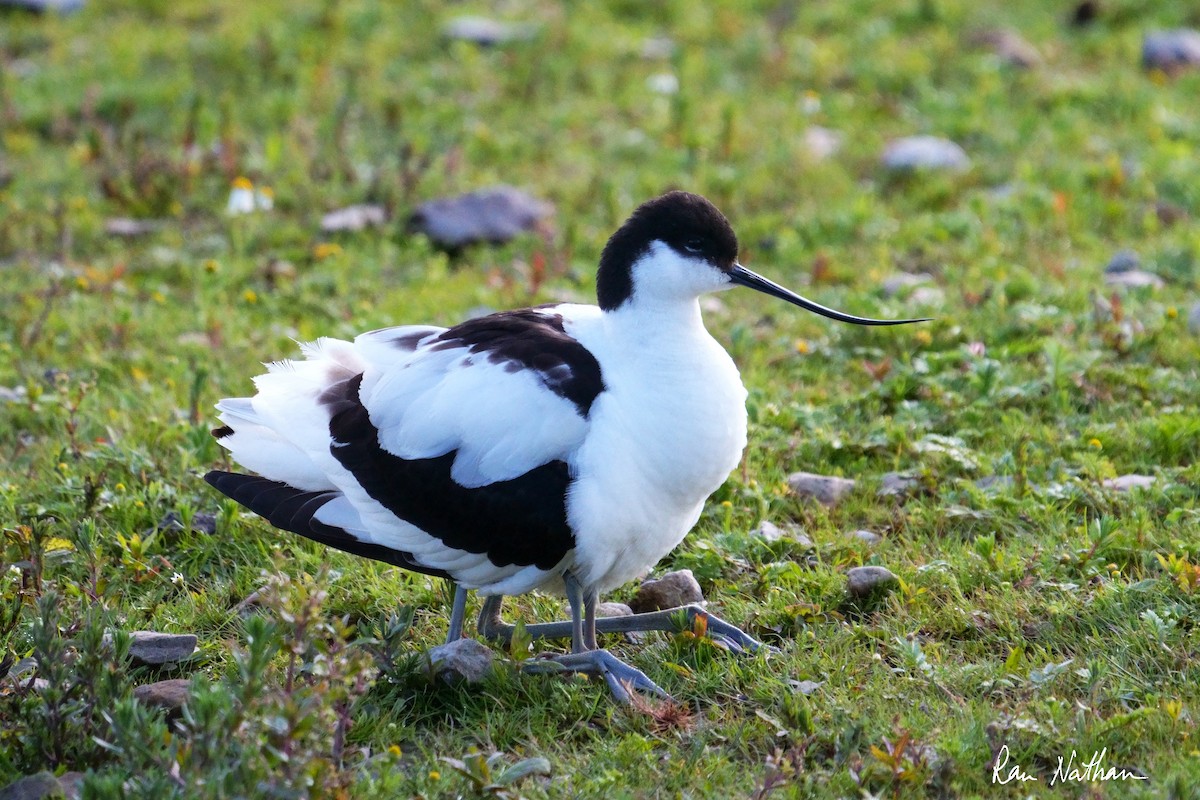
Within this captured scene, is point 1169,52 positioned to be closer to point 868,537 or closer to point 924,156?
point 924,156

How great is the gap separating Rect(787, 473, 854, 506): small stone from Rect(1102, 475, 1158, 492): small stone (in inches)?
32.3

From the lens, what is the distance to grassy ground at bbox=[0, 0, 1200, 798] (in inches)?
134

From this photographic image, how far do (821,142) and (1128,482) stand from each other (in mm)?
3840

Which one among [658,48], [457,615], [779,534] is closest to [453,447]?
[457,615]

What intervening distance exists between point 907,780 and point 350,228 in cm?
454

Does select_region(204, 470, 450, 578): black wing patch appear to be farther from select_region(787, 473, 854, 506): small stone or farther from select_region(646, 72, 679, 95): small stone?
select_region(646, 72, 679, 95): small stone

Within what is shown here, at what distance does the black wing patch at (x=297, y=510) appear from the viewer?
395cm

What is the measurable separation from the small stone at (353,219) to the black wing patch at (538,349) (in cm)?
305

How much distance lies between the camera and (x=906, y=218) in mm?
7180

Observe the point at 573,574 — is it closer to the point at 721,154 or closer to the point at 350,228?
the point at 350,228

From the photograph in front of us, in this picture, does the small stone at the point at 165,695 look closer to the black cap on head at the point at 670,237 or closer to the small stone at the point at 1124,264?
the black cap on head at the point at 670,237

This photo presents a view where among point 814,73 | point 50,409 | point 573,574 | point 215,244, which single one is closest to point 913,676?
point 573,574

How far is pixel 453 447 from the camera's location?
3.85 metres

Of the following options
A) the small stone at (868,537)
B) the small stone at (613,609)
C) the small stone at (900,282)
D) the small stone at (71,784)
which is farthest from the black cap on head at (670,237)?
the small stone at (900,282)
